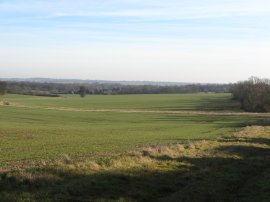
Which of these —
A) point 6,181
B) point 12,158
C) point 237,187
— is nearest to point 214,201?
point 237,187

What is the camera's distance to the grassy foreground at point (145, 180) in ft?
40.7

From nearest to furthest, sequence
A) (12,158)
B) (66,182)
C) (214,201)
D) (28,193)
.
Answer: (28,193) < (214,201) < (66,182) < (12,158)

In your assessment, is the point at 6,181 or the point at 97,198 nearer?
the point at 97,198

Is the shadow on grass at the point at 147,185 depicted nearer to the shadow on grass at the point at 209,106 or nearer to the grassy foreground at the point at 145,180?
the grassy foreground at the point at 145,180

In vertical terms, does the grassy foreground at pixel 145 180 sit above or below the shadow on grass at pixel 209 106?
above

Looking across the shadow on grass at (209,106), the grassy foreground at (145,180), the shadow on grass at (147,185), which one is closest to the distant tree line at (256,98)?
the shadow on grass at (209,106)

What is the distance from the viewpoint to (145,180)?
15000 mm

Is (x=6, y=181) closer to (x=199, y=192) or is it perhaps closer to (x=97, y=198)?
(x=97, y=198)

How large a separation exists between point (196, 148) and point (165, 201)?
45.0ft

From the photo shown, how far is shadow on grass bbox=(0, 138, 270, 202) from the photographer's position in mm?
12203

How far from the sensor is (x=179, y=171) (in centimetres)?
1766

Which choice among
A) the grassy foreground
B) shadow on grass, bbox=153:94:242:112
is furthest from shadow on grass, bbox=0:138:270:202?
shadow on grass, bbox=153:94:242:112

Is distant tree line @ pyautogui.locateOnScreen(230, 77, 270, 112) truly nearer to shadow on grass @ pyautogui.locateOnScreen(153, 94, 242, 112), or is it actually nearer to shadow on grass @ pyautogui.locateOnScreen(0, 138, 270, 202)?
shadow on grass @ pyautogui.locateOnScreen(153, 94, 242, 112)

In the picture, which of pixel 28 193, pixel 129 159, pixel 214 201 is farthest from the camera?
pixel 129 159
